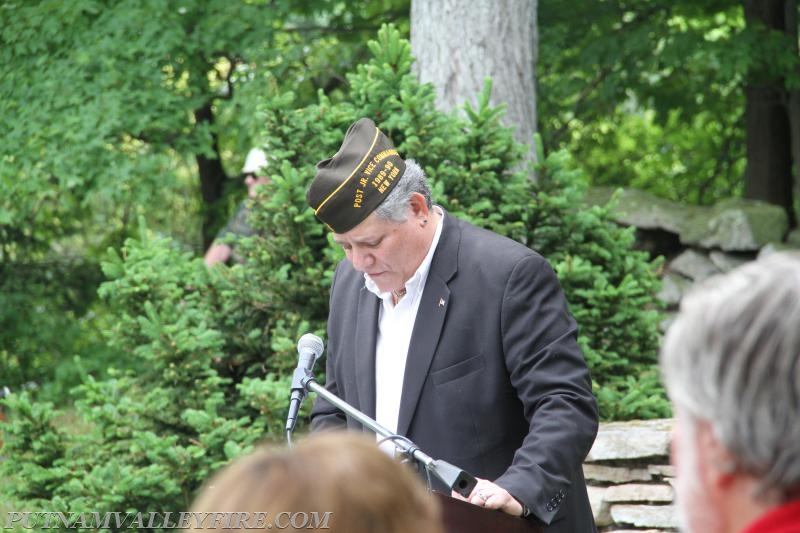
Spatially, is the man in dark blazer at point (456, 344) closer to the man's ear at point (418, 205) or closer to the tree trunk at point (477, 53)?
the man's ear at point (418, 205)

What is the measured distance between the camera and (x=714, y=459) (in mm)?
1554

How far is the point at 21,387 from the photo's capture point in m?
9.44

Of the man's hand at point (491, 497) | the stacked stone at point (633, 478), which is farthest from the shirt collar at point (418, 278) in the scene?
the stacked stone at point (633, 478)

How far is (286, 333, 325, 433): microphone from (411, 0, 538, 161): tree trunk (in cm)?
335

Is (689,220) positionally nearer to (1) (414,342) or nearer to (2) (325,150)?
(2) (325,150)

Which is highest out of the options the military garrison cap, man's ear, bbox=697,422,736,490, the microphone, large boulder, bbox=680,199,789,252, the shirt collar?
the military garrison cap

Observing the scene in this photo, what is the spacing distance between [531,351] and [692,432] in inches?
67.6

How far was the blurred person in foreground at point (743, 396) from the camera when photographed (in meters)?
1.47

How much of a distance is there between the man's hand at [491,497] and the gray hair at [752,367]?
151 centimetres

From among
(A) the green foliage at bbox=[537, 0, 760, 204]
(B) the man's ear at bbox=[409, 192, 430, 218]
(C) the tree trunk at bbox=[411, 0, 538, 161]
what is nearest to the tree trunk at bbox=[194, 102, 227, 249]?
(A) the green foliage at bbox=[537, 0, 760, 204]

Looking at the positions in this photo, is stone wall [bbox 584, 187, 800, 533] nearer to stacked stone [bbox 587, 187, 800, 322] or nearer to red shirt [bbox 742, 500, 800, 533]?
stacked stone [bbox 587, 187, 800, 322]

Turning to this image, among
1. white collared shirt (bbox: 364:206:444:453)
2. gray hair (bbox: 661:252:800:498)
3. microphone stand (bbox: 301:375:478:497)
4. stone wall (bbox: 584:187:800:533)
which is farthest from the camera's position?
stone wall (bbox: 584:187:800:533)

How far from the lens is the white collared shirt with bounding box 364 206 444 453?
3.54m

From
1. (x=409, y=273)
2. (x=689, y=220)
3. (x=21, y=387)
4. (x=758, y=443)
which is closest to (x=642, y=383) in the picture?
(x=409, y=273)
